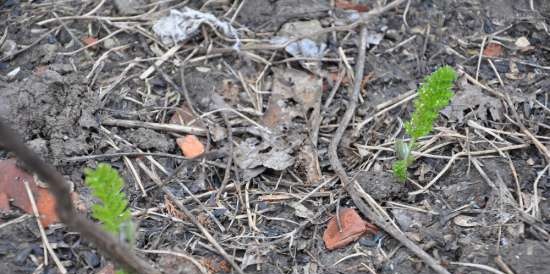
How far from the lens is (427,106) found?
98.5 inches

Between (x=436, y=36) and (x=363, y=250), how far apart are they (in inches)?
55.8

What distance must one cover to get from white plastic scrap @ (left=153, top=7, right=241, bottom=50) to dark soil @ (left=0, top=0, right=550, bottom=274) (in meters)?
0.06

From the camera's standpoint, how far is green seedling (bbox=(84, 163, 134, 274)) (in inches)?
77.9

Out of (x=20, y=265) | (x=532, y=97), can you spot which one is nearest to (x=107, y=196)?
(x=20, y=265)

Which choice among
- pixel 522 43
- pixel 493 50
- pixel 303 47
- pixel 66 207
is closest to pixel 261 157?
pixel 303 47

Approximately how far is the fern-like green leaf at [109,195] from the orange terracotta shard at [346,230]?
34.4 inches

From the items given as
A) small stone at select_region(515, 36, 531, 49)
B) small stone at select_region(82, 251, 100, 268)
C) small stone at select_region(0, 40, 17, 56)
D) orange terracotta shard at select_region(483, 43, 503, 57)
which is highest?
small stone at select_region(0, 40, 17, 56)

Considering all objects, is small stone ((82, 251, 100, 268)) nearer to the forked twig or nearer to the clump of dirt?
the clump of dirt

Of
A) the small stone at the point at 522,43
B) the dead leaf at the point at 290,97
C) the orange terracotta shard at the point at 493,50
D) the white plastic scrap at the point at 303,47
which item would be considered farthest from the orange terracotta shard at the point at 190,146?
the small stone at the point at 522,43

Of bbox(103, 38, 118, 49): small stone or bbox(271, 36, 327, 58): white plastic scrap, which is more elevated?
bbox(103, 38, 118, 49): small stone

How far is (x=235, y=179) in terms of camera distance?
9.28ft

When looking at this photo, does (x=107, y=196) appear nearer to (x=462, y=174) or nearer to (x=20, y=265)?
(x=20, y=265)

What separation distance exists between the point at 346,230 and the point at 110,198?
1.01 metres

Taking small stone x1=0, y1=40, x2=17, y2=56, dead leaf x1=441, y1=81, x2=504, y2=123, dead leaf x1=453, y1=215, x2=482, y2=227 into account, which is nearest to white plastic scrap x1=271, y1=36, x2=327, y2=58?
dead leaf x1=441, y1=81, x2=504, y2=123
